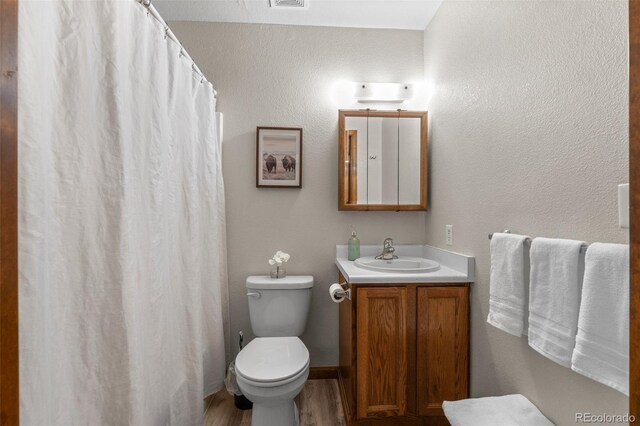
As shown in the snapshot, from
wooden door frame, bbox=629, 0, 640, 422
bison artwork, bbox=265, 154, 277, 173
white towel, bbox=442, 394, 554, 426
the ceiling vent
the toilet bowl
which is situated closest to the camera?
wooden door frame, bbox=629, 0, 640, 422

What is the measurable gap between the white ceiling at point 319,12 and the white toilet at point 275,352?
1.82m

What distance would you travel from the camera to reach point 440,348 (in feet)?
5.37

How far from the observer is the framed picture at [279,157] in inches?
88.1

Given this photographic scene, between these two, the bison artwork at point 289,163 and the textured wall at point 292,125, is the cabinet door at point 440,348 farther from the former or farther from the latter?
the bison artwork at point 289,163

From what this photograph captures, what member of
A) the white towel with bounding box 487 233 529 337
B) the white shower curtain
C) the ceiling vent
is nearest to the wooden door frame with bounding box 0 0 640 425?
the white shower curtain

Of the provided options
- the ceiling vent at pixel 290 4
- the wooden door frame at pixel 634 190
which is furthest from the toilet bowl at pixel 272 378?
the ceiling vent at pixel 290 4

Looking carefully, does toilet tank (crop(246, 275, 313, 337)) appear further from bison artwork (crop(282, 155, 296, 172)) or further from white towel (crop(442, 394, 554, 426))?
white towel (crop(442, 394, 554, 426))

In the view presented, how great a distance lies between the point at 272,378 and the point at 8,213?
128 cm

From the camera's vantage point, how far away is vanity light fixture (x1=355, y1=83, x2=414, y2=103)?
7.30ft

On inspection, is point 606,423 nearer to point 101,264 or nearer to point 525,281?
point 525,281

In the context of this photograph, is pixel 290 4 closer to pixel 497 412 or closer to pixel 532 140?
pixel 532 140

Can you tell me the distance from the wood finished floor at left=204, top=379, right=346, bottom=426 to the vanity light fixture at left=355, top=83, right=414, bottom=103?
204 cm

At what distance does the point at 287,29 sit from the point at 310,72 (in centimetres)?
36

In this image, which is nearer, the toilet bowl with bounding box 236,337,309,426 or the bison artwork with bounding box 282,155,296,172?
the toilet bowl with bounding box 236,337,309,426
